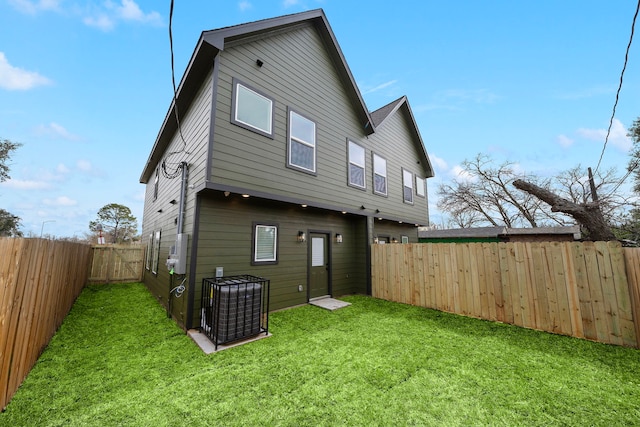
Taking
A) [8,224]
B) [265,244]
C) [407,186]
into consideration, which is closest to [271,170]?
[265,244]

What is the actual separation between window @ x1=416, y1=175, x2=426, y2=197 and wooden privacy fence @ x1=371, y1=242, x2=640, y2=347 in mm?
5699

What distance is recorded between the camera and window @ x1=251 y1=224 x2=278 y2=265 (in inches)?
220

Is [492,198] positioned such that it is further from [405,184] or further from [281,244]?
[281,244]

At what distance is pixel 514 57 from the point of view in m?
8.10

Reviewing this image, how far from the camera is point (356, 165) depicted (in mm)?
8211

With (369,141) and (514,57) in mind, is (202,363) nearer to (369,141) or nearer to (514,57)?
(369,141)

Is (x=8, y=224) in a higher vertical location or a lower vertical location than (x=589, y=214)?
higher

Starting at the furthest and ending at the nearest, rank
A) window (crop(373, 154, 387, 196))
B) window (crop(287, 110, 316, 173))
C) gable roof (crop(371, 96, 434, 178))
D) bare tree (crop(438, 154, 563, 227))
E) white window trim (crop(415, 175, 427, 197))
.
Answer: bare tree (crop(438, 154, 563, 227)) < white window trim (crop(415, 175, 427, 197)) < gable roof (crop(371, 96, 434, 178)) < window (crop(373, 154, 387, 196)) < window (crop(287, 110, 316, 173))

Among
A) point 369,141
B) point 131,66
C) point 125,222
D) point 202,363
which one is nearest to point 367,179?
point 369,141

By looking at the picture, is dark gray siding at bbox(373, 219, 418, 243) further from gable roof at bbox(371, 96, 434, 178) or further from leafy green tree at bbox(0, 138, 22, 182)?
leafy green tree at bbox(0, 138, 22, 182)

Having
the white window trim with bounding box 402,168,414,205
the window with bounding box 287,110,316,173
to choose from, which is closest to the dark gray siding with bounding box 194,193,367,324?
the window with bounding box 287,110,316,173

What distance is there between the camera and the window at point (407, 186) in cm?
1056

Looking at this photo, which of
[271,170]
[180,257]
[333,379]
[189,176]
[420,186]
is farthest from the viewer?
[420,186]

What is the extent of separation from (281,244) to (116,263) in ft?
26.6
